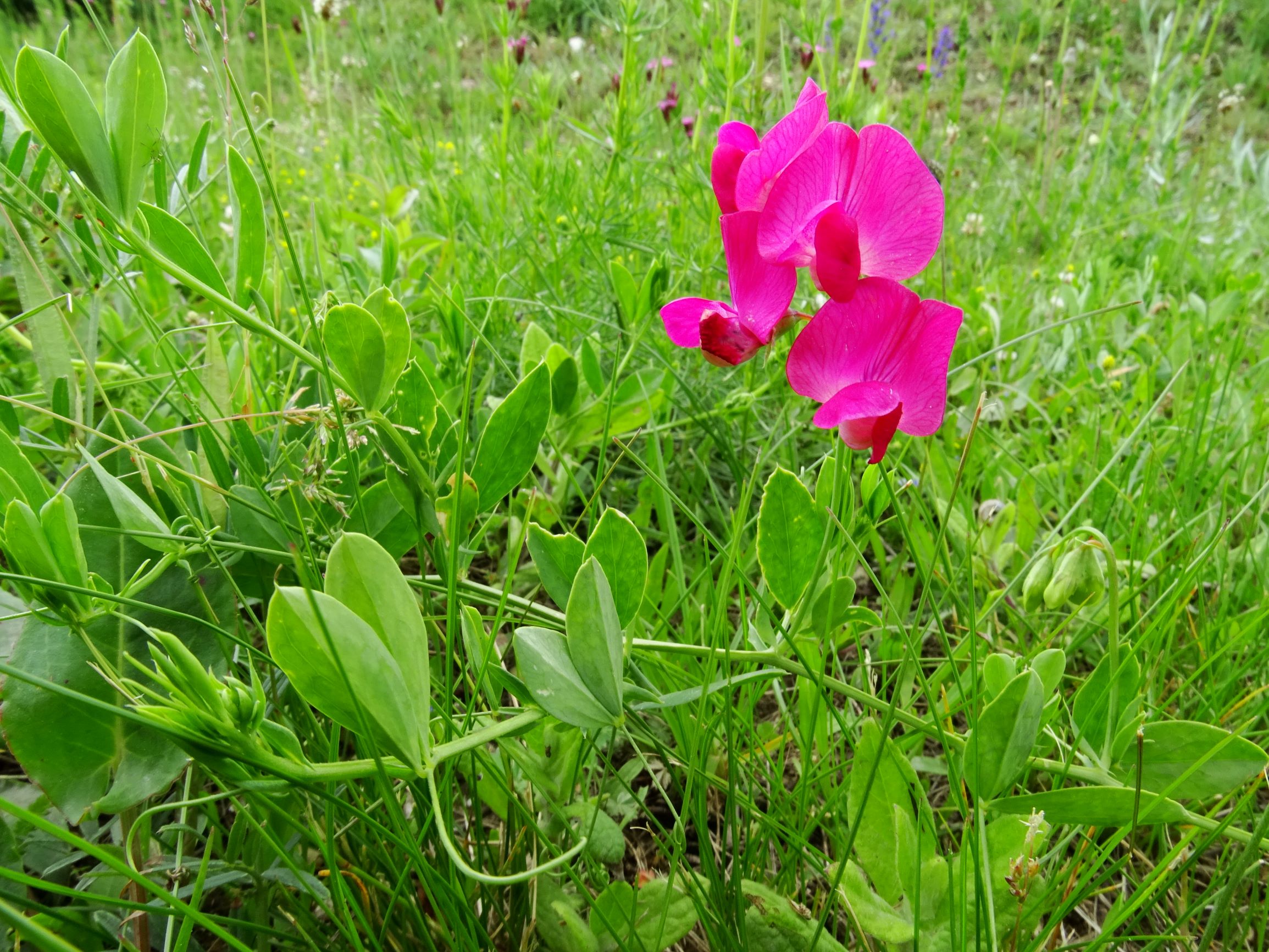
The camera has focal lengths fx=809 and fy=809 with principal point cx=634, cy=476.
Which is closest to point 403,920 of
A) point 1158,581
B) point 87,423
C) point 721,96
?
point 87,423

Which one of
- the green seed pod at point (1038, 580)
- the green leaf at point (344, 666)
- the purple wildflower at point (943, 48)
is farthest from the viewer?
the purple wildflower at point (943, 48)

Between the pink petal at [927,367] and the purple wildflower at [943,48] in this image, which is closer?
the pink petal at [927,367]

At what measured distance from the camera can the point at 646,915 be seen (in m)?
0.56

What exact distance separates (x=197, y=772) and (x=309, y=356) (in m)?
0.34

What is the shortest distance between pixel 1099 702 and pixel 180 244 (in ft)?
2.34

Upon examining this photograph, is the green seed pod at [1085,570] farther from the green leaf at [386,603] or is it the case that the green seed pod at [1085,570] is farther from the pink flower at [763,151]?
the green leaf at [386,603]

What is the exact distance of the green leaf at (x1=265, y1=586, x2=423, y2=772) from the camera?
380 millimetres

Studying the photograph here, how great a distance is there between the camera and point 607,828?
0.61 metres

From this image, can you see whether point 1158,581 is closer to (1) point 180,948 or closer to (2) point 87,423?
(1) point 180,948

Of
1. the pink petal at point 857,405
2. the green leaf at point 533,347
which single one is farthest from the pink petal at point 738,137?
the green leaf at point 533,347

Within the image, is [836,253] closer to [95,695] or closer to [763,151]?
[763,151]

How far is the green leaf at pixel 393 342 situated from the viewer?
0.53m

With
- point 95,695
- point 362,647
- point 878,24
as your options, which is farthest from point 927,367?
point 878,24

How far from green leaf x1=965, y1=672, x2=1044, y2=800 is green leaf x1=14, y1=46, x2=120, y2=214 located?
0.60 meters
